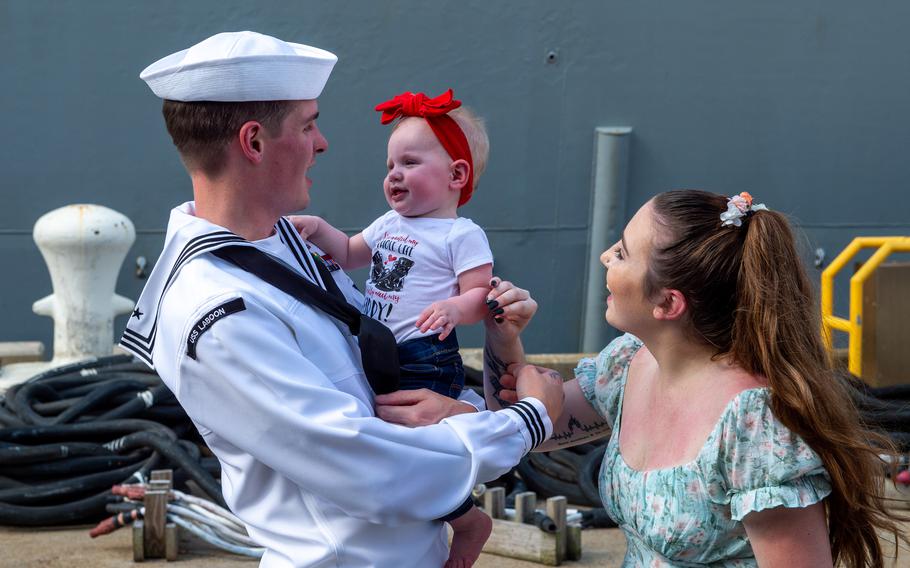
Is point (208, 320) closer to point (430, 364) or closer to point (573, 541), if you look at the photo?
point (430, 364)

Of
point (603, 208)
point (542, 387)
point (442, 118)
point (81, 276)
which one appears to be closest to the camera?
point (542, 387)

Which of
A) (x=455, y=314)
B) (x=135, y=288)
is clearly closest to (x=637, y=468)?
(x=455, y=314)

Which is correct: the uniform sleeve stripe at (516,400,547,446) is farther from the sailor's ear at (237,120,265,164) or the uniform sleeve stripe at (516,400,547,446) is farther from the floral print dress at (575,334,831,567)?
the sailor's ear at (237,120,265,164)

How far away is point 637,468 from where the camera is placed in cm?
208

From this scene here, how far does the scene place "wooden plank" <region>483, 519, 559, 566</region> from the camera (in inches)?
151

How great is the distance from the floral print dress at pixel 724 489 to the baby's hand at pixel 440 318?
0.47 meters

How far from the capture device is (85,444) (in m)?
4.50

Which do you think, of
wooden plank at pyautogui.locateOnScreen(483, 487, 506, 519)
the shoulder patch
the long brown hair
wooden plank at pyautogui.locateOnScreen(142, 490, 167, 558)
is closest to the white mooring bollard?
wooden plank at pyautogui.locateOnScreen(142, 490, 167, 558)

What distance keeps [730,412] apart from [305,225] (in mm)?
1114

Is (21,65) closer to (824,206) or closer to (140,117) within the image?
(140,117)

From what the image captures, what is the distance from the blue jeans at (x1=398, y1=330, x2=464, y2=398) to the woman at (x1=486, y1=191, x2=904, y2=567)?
386 mm

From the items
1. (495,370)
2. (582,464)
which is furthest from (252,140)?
(582,464)

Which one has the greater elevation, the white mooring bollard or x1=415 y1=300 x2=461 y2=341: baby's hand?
x1=415 y1=300 x2=461 y2=341: baby's hand

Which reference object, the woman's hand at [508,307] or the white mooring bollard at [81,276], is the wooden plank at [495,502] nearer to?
the woman's hand at [508,307]
